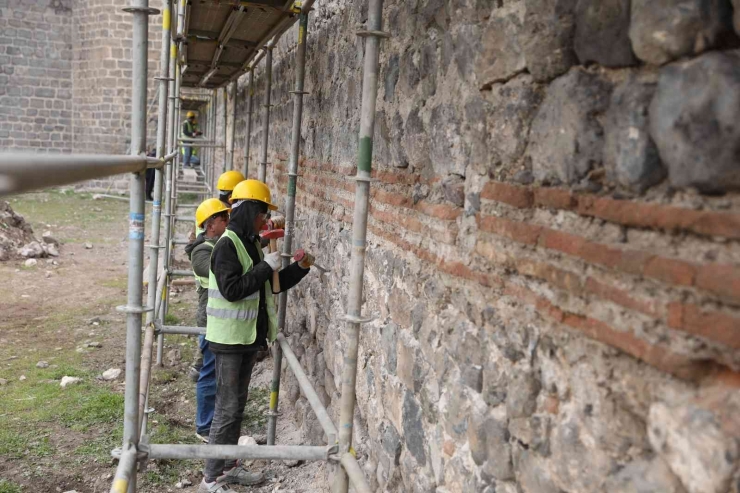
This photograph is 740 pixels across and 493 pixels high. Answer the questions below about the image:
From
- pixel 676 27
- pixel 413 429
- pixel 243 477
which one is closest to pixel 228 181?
pixel 243 477

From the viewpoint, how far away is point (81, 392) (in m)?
6.08

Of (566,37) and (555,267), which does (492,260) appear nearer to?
(555,267)

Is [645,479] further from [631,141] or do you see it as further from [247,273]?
[247,273]

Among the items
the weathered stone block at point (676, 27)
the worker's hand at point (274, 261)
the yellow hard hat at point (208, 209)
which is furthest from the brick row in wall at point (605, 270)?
the yellow hard hat at point (208, 209)

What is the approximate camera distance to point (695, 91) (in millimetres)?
1278

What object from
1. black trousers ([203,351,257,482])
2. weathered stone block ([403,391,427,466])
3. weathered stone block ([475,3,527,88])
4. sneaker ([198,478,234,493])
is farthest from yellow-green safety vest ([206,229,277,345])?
weathered stone block ([475,3,527,88])

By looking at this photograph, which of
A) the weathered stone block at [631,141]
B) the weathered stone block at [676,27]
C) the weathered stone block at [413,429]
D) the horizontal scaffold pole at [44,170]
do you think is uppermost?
the weathered stone block at [676,27]

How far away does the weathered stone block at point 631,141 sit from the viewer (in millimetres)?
1414

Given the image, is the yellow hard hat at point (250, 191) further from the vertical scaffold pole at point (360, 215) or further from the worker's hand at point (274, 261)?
the vertical scaffold pole at point (360, 215)

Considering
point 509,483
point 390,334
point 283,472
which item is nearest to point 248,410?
point 283,472

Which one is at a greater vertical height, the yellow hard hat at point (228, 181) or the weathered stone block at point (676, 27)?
the weathered stone block at point (676, 27)

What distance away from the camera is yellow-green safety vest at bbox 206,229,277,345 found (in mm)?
4152

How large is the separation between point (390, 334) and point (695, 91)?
201cm

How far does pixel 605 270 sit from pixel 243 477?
366 cm
